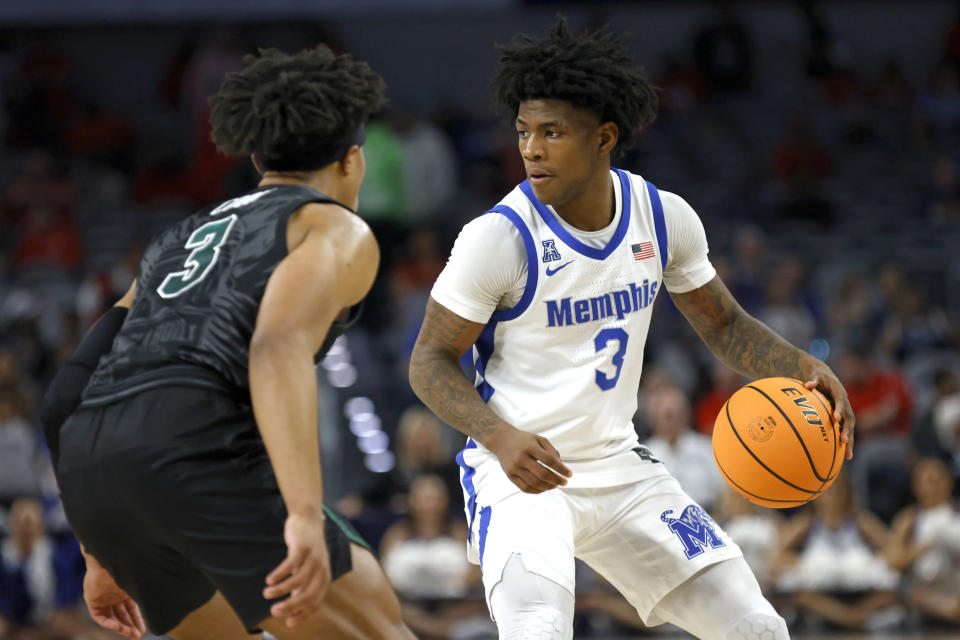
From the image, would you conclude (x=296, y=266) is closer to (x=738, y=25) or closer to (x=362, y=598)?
(x=362, y=598)

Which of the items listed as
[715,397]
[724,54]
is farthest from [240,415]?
[724,54]

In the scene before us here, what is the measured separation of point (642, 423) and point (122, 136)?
27.1 ft

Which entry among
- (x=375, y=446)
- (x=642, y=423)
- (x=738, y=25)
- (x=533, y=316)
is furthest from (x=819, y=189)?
(x=533, y=316)

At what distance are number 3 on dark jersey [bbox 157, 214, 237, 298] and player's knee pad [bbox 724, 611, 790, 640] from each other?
76.4 inches

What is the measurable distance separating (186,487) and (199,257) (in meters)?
0.59

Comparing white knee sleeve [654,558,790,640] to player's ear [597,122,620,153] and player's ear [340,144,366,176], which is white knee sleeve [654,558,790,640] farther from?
player's ear [340,144,366,176]

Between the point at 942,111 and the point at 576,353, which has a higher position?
the point at 576,353

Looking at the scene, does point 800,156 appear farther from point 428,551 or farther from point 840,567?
point 428,551

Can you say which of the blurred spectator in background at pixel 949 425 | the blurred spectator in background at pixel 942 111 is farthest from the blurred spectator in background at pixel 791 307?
the blurred spectator in background at pixel 942 111

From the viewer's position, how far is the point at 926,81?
53.7ft

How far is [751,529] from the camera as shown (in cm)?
900

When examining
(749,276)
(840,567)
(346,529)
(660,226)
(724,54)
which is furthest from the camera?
(724,54)

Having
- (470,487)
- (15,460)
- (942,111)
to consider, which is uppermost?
(470,487)

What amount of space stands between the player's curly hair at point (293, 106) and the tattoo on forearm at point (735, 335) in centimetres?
154
